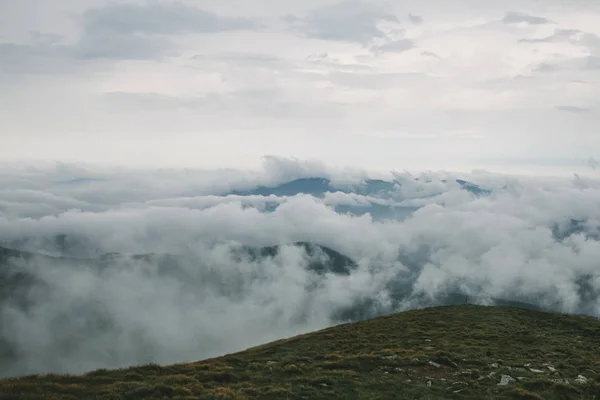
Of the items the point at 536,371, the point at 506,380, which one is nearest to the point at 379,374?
the point at 506,380

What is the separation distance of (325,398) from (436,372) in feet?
36.0

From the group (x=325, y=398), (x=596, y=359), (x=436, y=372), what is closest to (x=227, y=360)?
(x=325, y=398)

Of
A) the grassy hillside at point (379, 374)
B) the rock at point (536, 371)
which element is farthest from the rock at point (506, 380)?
the rock at point (536, 371)

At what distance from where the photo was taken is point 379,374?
26484 millimetres

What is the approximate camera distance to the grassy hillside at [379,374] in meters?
20.2

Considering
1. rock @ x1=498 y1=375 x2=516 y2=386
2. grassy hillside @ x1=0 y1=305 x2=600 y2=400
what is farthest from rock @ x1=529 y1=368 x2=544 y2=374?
rock @ x1=498 y1=375 x2=516 y2=386

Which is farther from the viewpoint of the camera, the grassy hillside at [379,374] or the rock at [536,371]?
the rock at [536,371]

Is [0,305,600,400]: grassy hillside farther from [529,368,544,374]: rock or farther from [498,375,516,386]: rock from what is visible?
[529,368,544,374]: rock

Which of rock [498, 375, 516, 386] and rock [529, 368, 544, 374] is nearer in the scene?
rock [498, 375, 516, 386]

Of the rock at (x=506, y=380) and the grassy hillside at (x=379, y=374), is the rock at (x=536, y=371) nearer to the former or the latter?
the grassy hillside at (x=379, y=374)

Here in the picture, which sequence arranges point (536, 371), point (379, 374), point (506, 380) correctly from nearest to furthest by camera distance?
point (506, 380) → point (379, 374) → point (536, 371)

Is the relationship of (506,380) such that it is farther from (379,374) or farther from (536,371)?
(379,374)

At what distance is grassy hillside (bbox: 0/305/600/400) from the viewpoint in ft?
66.3

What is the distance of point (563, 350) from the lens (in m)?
37.8
